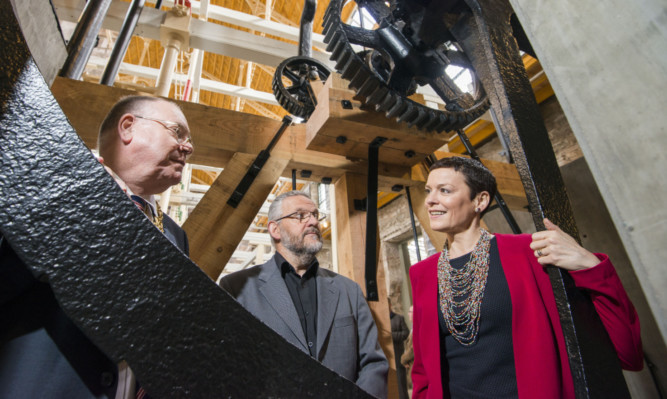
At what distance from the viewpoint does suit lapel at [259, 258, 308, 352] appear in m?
1.49

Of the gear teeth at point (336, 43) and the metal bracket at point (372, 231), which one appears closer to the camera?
the gear teeth at point (336, 43)

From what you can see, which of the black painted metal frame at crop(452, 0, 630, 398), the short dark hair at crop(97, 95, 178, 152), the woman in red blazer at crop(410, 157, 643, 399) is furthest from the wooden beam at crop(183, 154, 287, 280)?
the black painted metal frame at crop(452, 0, 630, 398)

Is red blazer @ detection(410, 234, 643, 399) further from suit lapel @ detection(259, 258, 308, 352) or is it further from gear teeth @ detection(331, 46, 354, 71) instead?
gear teeth @ detection(331, 46, 354, 71)

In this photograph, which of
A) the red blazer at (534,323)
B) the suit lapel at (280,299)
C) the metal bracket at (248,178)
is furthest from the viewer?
the metal bracket at (248,178)

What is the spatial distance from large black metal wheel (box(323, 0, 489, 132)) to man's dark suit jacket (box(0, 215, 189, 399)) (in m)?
1.23

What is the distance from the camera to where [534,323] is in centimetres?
108

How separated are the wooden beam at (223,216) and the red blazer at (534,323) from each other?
0.88m

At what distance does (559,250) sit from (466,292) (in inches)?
28.1

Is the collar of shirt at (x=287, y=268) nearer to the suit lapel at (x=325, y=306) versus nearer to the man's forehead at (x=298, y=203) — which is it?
the suit lapel at (x=325, y=306)

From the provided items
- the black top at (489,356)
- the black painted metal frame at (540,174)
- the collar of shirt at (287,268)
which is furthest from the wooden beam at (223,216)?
the black painted metal frame at (540,174)

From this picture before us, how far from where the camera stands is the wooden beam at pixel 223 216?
1570 mm

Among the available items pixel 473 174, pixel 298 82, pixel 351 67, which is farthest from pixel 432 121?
pixel 298 82

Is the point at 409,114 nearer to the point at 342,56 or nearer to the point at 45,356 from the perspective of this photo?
the point at 342,56

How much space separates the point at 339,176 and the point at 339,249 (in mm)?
427
